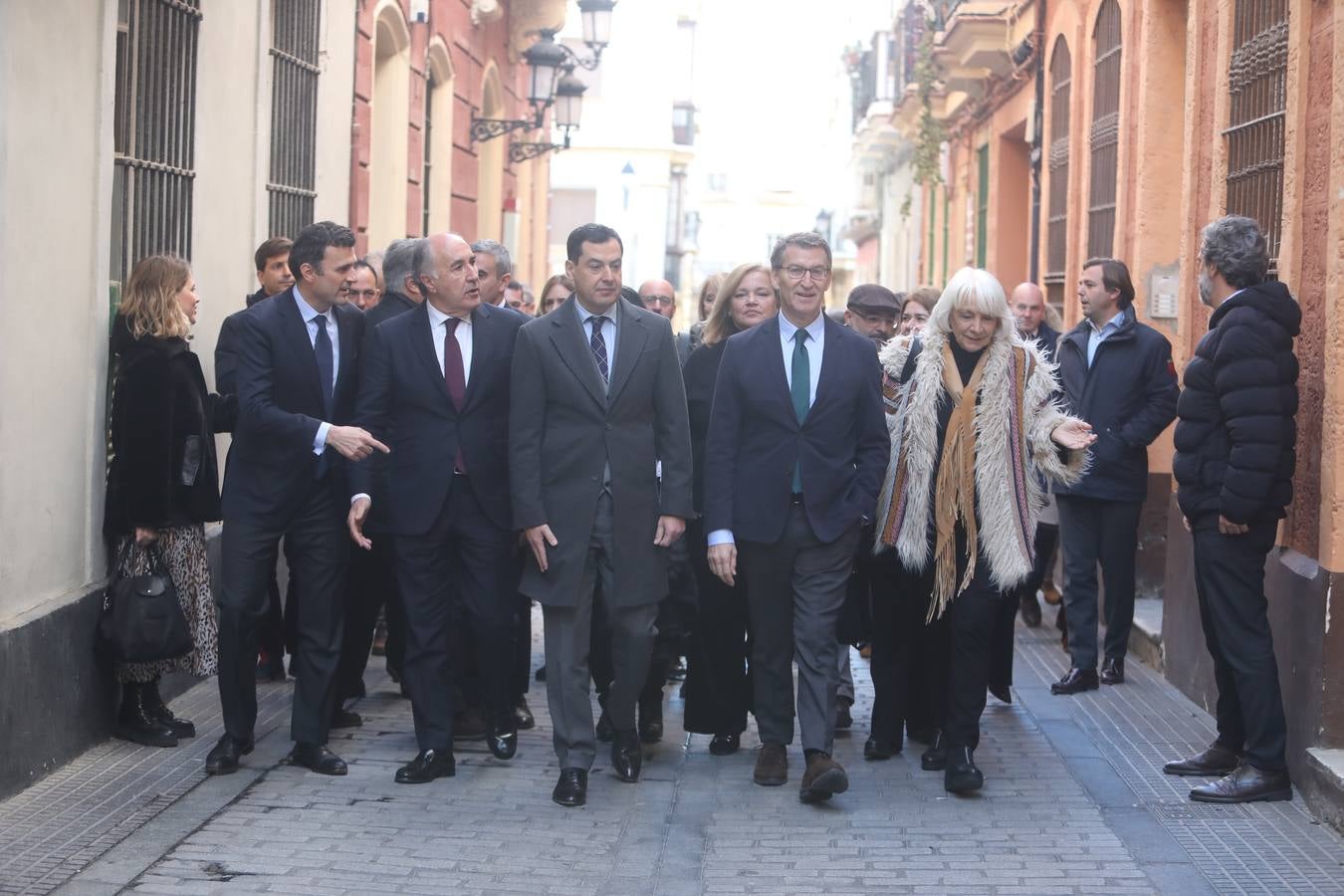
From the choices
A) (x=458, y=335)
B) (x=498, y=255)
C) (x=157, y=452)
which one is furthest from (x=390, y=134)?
(x=458, y=335)

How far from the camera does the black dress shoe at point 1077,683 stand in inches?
342

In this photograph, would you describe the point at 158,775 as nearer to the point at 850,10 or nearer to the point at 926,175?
the point at 926,175

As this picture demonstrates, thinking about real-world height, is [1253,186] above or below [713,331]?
above

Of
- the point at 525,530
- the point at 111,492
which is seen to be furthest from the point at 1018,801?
the point at 111,492

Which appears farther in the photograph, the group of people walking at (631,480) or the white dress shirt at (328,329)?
the white dress shirt at (328,329)

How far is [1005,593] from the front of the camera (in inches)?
275

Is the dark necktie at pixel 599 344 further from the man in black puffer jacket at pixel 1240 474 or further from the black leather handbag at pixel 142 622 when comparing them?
the man in black puffer jacket at pixel 1240 474

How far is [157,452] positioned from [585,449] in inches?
70.6

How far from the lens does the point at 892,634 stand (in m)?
7.30

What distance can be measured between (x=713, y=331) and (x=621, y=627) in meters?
1.53

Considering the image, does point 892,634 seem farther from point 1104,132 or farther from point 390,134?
point 390,134

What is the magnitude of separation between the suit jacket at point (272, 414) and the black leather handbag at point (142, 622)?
0.45 m

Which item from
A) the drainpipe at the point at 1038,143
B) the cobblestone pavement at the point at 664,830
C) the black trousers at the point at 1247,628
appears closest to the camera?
the cobblestone pavement at the point at 664,830

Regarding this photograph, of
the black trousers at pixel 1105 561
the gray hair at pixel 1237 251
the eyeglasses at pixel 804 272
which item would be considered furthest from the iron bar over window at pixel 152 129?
the black trousers at pixel 1105 561
